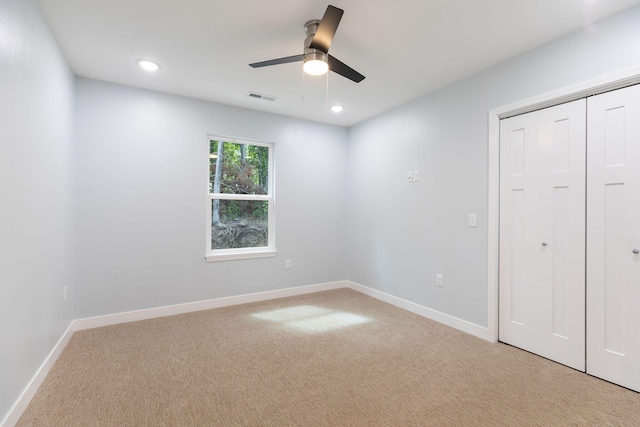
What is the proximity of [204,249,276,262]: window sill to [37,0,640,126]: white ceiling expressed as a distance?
1926mm

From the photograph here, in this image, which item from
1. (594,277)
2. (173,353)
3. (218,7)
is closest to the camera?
(218,7)

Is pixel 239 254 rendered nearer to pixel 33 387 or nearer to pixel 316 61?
pixel 33 387

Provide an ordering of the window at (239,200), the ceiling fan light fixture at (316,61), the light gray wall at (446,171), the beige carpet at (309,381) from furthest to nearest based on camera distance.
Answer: the window at (239,200), the light gray wall at (446,171), the ceiling fan light fixture at (316,61), the beige carpet at (309,381)

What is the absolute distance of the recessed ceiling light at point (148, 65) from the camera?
2.72 meters

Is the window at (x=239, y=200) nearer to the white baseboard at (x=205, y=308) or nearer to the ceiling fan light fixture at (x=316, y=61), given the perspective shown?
the white baseboard at (x=205, y=308)

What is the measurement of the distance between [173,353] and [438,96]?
141 inches

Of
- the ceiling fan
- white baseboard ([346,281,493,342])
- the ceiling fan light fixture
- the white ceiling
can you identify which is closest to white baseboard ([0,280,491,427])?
white baseboard ([346,281,493,342])

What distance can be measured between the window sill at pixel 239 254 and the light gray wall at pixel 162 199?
66mm

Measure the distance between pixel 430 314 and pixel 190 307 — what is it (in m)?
2.73

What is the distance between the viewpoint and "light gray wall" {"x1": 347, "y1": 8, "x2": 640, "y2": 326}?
2266mm

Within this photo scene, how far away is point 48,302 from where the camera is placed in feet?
7.49

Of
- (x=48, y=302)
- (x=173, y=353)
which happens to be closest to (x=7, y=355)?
(x=48, y=302)

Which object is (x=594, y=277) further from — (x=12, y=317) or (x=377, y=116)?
(x=12, y=317)

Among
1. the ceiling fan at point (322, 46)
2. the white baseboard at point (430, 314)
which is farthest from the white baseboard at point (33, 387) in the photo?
the white baseboard at point (430, 314)
